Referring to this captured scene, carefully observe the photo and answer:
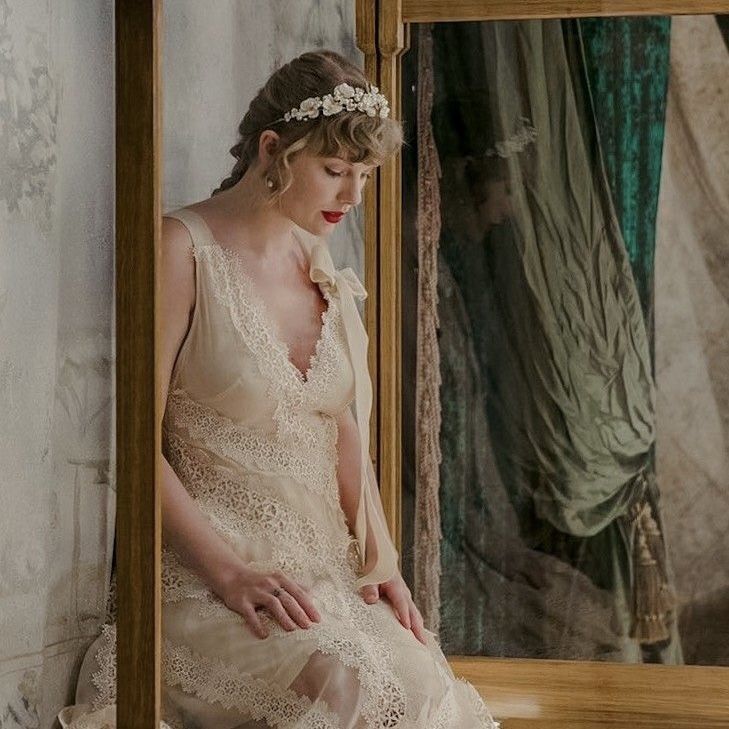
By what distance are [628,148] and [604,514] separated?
0.71 metres

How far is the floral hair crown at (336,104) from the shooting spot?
1.79 meters

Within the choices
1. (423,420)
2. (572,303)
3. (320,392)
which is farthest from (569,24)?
(320,392)

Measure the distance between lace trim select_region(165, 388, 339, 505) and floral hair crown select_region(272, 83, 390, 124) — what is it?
42cm

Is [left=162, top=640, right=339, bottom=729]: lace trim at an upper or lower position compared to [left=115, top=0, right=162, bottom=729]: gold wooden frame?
lower

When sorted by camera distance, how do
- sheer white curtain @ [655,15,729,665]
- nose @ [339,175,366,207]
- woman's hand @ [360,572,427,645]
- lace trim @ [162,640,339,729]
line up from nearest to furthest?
lace trim @ [162,640,339,729]
nose @ [339,175,366,207]
woman's hand @ [360,572,427,645]
sheer white curtain @ [655,15,729,665]

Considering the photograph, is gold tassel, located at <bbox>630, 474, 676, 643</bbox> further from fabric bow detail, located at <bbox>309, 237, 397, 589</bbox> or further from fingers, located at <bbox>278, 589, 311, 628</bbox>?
fingers, located at <bbox>278, 589, 311, 628</bbox>

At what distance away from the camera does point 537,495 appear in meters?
2.52

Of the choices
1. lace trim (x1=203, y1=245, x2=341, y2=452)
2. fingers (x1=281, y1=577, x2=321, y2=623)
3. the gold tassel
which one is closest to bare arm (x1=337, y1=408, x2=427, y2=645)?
lace trim (x1=203, y1=245, x2=341, y2=452)

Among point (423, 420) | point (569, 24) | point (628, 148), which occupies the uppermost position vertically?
point (569, 24)

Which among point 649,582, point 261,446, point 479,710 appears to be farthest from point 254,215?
point 649,582

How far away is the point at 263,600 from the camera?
168 centimetres

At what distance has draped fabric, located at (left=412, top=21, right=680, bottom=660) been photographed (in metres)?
2.50

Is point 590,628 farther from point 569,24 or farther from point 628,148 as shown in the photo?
point 569,24

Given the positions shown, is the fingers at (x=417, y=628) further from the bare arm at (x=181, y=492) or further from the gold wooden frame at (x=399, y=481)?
the gold wooden frame at (x=399, y=481)
